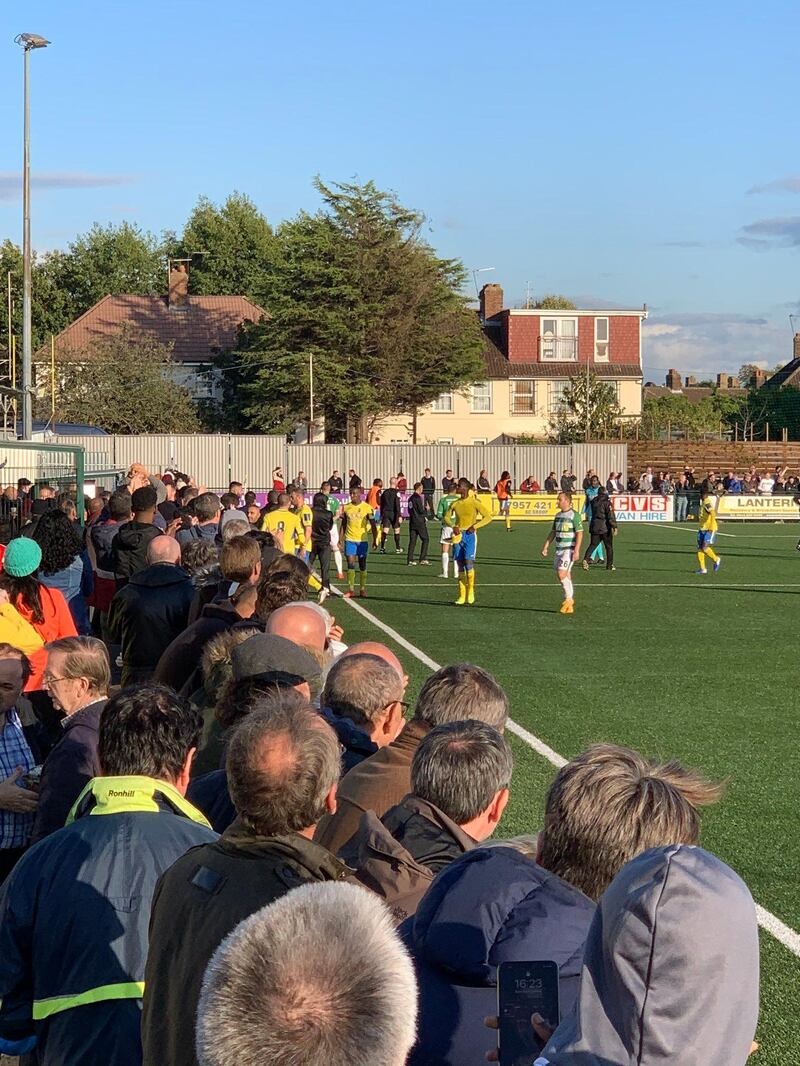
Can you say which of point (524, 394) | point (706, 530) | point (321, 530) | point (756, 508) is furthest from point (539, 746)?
point (524, 394)

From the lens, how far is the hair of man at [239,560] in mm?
8250

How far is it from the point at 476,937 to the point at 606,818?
36 cm

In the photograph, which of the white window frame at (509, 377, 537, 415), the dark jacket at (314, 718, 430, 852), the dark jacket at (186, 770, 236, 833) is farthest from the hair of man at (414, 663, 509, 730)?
the white window frame at (509, 377, 537, 415)

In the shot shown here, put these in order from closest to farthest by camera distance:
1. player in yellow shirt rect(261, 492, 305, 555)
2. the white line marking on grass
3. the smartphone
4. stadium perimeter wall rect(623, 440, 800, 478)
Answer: the smartphone < the white line marking on grass < player in yellow shirt rect(261, 492, 305, 555) < stadium perimeter wall rect(623, 440, 800, 478)

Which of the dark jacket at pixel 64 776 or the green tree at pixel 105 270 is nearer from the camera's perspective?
the dark jacket at pixel 64 776

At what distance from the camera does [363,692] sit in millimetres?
5250

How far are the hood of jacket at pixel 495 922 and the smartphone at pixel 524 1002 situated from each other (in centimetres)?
31

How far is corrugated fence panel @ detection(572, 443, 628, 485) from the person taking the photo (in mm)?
56594

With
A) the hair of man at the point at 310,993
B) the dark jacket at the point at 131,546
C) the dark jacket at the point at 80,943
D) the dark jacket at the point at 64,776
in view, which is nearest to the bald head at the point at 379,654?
the dark jacket at the point at 64,776

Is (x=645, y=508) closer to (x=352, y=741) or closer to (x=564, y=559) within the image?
(x=564, y=559)

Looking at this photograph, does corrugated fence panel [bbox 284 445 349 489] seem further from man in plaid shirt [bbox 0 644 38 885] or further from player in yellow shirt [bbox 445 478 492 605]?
man in plaid shirt [bbox 0 644 38 885]

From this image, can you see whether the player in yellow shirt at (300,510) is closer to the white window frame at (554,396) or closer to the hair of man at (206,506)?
the hair of man at (206,506)

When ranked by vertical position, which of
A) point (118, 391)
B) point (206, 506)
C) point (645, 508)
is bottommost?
point (645, 508)

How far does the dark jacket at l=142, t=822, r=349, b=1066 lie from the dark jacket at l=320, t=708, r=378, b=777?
2097 millimetres
